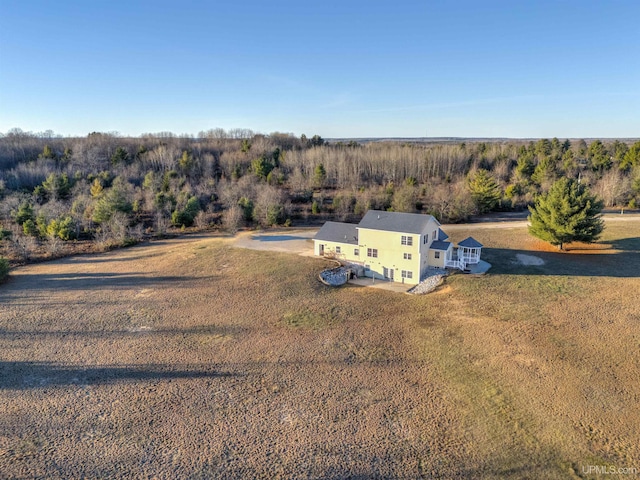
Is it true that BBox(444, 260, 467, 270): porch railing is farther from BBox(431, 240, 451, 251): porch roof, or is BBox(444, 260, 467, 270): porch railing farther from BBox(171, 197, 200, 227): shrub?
BBox(171, 197, 200, 227): shrub

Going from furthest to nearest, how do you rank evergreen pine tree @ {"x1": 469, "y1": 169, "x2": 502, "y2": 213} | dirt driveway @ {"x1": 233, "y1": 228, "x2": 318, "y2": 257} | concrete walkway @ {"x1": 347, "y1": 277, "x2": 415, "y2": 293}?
1. evergreen pine tree @ {"x1": 469, "y1": 169, "x2": 502, "y2": 213}
2. dirt driveway @ {"x1": 233, "y1": 228, "x2": 318, "y2": 257}
3. concrete walkway @ {"x1": 347, "y1": 277, "x2": 415, "y2": 293}

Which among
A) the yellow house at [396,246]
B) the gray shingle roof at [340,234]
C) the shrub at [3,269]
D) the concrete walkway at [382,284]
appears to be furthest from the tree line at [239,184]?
the concrete walkway at [382,284]

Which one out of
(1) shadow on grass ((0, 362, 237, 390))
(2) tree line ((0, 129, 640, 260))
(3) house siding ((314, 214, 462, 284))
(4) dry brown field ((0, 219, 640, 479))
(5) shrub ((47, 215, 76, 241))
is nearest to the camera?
(4) dry brown field ((0, 219, 640, 479))

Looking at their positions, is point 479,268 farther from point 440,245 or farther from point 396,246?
point 396,246

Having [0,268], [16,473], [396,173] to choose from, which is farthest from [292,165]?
[16,473]

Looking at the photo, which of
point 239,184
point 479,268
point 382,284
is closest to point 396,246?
point 382,284

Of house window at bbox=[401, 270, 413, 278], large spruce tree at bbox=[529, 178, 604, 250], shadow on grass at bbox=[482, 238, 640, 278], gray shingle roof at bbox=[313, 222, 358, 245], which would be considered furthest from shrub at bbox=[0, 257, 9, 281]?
large spruce tree at bbox=[529, 178, 604, 250]

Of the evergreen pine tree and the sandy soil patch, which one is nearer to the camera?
the sandy soil patch
